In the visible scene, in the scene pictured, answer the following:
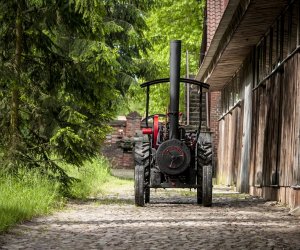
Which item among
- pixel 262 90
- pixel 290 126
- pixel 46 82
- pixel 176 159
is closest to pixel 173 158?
pixel 176 159

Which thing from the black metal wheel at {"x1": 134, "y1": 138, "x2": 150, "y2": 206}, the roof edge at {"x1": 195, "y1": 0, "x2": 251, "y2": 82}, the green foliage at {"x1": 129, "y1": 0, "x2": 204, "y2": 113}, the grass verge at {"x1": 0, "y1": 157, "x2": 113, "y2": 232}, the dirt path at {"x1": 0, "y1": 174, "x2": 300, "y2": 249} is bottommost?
the dirt path at {"x1": 0, "y1": 174, "x2": 300, "y2": 249}

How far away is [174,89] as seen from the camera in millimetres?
13047

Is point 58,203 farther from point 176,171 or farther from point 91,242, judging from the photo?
point 91,242

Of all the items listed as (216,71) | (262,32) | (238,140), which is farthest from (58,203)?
(216,71)

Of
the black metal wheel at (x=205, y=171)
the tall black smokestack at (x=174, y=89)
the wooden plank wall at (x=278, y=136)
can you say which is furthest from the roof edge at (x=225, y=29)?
the black metal wheel at (x=205, y=171)

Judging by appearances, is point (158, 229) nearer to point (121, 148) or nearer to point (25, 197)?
point (25, 197)

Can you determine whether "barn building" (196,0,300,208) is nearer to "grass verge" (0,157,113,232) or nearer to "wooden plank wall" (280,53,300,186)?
"wooden plank wall" (280,53,300,186)

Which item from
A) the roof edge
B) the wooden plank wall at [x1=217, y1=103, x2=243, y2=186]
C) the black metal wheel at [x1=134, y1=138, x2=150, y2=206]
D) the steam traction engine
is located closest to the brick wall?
the wooden plank wall at [x1=217, y1=103, x2=243, y2=186]

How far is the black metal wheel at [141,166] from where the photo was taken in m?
12.6

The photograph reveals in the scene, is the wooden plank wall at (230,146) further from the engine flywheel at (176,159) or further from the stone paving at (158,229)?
the stone paving at (158,229)

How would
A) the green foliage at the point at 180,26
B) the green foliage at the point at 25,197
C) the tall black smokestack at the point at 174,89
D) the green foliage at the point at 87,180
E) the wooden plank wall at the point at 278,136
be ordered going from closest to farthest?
the green foliage at the point at 25,197, the wooden plank wall at the point at 278,136, the tall black smokestack at the point at 174,89, the green foliage at the point at 87,180, the green foliage at the point at 180,26

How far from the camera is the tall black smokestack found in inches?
504

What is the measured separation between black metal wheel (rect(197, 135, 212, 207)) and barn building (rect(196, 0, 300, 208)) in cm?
126

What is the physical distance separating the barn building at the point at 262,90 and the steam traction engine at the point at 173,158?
135cm
